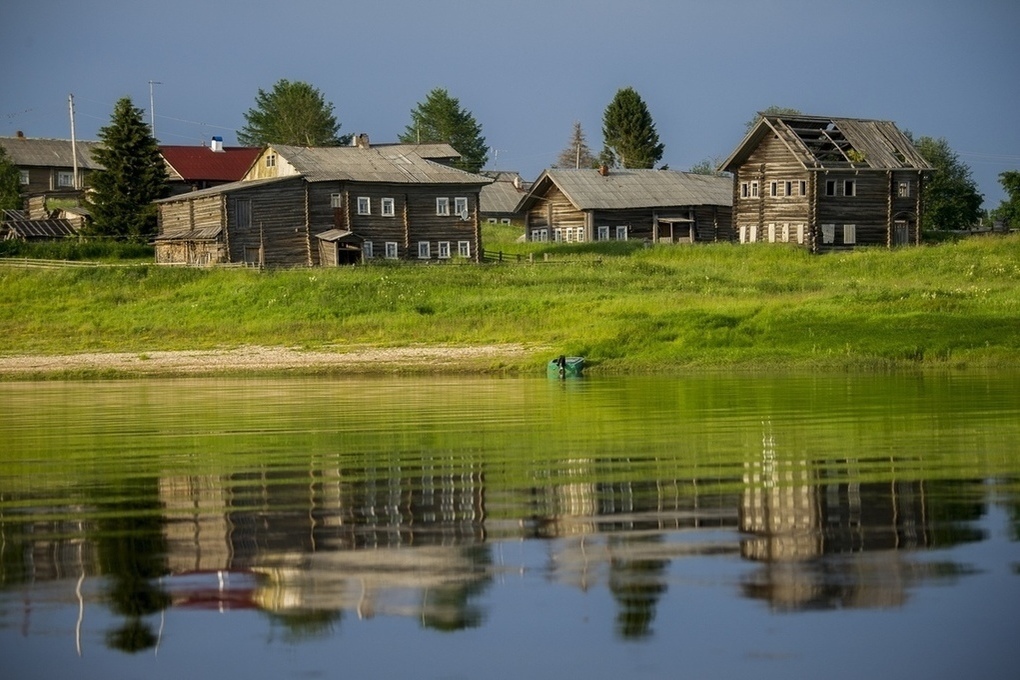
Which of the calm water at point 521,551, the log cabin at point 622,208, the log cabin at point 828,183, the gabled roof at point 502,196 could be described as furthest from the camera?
the gabled roof at point 502,196

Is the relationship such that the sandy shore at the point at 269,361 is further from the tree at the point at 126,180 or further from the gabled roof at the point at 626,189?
the gabled roof at the point at 626,189

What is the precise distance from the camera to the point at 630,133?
136 metres

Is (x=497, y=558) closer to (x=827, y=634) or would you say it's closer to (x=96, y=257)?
(x=827, y=634)

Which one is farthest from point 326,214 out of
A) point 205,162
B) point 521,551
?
point 521,551

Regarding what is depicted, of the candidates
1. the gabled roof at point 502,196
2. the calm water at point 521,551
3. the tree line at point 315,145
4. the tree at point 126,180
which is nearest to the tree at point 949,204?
the tree line at point 315,145

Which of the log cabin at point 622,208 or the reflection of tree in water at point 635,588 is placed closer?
the reflection of tree in water at point 635,588

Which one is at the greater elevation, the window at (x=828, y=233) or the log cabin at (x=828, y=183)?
the log cabin at (x=828, y=183)

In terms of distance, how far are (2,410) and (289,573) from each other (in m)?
25.6

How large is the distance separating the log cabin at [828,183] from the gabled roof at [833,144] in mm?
58

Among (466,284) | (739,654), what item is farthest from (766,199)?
(739,654)

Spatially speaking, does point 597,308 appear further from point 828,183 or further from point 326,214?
point 828,183

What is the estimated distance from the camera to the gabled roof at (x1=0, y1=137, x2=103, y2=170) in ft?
406

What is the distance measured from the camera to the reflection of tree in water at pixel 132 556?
1212 cm

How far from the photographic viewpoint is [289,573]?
13.8 meters
